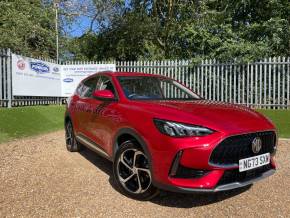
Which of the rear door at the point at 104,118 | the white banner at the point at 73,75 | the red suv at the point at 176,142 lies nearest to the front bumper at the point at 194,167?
the red suv at the point at 176,142

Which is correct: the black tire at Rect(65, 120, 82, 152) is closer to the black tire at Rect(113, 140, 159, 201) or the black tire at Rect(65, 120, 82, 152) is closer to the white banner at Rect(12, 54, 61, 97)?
the black tire at Rect(113, 140, 159, 201)

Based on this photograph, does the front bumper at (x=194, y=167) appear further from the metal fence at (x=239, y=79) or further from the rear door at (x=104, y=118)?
the metal fence at (x=239, y=79)

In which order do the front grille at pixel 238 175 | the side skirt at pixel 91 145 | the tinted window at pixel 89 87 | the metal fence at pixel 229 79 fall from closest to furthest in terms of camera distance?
the front grille at pixel 238 175 < the side skirt at pixel 91 145 < the tinted window at pixel 89 87 < the metal fence at pixel 229 79

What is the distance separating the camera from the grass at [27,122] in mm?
9502

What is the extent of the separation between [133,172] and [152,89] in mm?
1626

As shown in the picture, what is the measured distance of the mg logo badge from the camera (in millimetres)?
4355

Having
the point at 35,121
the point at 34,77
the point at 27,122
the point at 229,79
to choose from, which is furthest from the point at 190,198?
the point at 34,77

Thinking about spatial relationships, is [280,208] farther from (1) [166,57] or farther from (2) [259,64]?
(1) [166,57]

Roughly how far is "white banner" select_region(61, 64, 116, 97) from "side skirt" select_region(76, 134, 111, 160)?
416 inches

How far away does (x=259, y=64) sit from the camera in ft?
47.1

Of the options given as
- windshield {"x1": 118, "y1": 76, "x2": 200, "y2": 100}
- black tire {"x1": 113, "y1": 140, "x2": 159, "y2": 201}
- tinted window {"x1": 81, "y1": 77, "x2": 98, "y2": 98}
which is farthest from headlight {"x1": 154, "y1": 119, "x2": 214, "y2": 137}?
tinted window {"x1": 81, "y1": 77, "x2": 98, "y2": 98}

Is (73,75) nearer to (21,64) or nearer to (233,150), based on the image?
(21,64)

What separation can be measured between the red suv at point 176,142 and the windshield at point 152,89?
19 millimetres

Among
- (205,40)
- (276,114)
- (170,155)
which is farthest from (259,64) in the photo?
(170,155)
